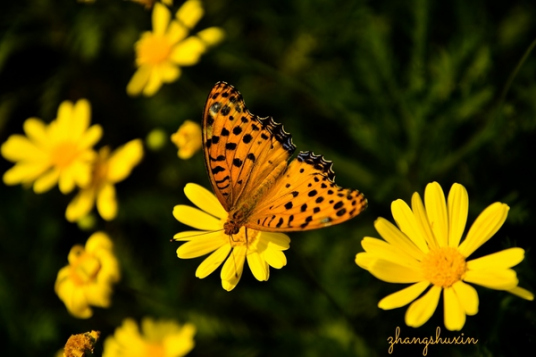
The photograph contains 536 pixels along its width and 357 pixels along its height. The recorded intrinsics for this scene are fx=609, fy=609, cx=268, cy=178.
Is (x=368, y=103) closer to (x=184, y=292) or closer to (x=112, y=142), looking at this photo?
(x=184, y=292)

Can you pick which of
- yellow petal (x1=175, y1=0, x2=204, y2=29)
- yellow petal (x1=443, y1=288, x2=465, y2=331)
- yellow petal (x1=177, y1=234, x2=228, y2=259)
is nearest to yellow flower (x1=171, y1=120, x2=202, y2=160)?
yellow petal (x1=177, y1=234, x2=228, y2=259)

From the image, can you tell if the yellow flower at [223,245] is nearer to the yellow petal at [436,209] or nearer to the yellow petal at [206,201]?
the yellow petal at [206,201]

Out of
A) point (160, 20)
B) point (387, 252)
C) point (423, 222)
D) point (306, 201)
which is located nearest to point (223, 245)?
point (306, 201)

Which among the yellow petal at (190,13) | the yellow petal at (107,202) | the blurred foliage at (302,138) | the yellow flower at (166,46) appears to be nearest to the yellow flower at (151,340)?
the blurred foliage at (302,138)

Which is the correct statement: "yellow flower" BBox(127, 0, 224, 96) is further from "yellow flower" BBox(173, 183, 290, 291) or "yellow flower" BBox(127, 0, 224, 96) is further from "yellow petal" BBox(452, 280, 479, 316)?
"yellow petal" BBox(452, 280, 479, 316)

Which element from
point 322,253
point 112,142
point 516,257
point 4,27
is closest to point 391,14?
point 322,253
